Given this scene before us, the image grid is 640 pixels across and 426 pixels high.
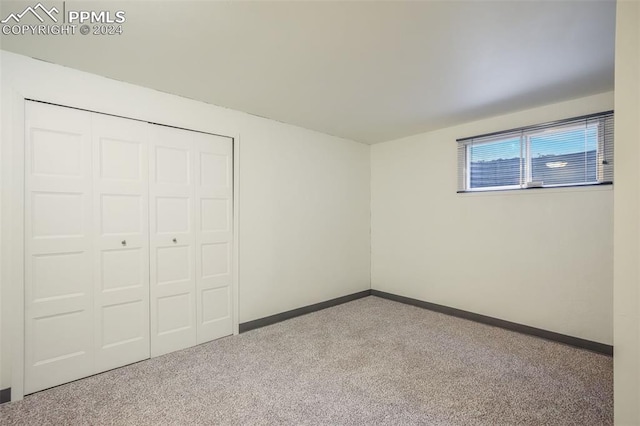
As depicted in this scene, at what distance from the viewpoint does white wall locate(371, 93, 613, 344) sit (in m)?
2.78

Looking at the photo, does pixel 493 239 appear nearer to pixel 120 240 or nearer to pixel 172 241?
pixel 172 241

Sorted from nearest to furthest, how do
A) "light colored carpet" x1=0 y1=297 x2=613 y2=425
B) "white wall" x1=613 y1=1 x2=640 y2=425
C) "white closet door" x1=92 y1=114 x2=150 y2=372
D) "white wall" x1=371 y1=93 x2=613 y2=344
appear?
"white wall" x1=613 y1=1 x2=640 y2=425 < "light colored carpet" x1=0 y1=297 x2=613 y2=425 < "white closet door" x1=92 y1=114 x2=150 y2=372 < "white wall" x1=371 y1=93 x2=613 y2=344

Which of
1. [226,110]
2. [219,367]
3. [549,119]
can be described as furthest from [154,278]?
[549,119]

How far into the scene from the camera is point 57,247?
2.19m

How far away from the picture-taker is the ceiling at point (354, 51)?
1646mm

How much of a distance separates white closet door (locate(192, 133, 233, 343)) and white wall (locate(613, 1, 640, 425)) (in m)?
2.96

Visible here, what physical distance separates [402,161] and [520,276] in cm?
206

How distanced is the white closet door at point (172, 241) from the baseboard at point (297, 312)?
62 centimetres

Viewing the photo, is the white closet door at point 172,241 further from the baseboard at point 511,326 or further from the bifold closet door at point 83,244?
the baseboard at point 511,326

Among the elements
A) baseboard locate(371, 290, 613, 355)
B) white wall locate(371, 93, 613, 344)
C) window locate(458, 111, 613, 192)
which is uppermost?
window locate(458, 111, 613, 192)

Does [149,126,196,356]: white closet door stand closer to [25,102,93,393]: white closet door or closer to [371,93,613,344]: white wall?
[25,102,93,393]: white closet door

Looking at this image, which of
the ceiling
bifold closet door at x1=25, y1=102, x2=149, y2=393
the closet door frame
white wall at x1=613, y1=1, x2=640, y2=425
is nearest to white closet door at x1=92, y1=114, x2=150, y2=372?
bifold closet door at x1=25, y1=102, x2=149, y2=393

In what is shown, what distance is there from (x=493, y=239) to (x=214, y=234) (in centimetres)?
316

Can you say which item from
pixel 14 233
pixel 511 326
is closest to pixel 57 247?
pixel 14 233
